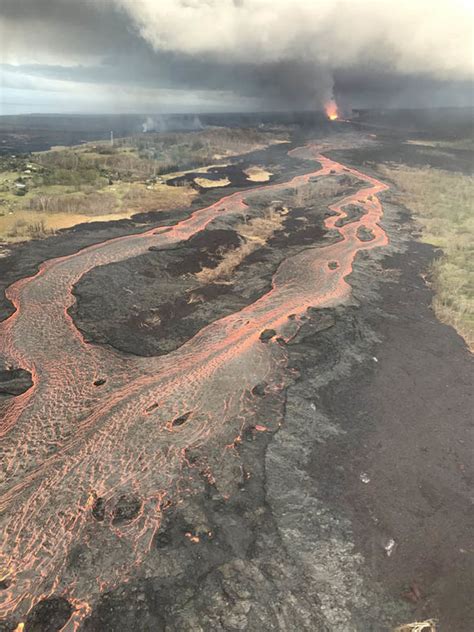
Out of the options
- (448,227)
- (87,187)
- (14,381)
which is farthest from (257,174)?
(14,381)

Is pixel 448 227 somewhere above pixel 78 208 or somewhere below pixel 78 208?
below

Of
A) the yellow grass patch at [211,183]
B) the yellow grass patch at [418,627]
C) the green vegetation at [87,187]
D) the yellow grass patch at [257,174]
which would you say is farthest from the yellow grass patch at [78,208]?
the yellow grass patch at [418,627]

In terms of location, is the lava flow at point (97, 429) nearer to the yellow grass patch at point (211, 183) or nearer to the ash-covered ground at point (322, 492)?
the ash-covered ground at point (322, 492)

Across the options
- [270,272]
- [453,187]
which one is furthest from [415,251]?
Result: [453,187]

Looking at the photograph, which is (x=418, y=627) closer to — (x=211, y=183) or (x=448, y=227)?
(x=448, y=227)

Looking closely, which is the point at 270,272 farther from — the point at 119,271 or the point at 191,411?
the point at 191,411

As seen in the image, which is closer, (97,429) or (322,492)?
(322,492)

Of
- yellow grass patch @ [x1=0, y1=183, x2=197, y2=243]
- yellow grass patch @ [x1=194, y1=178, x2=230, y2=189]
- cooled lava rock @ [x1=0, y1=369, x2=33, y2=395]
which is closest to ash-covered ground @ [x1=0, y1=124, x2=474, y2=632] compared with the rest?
cooled lava rock @ [x1=0, y1=369, x2=33, y2=395]
